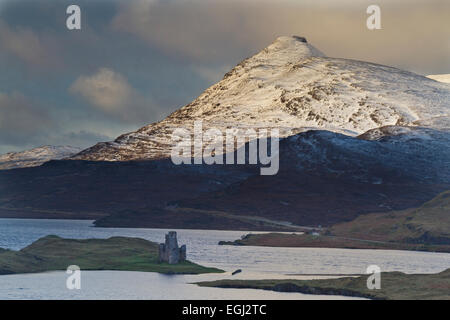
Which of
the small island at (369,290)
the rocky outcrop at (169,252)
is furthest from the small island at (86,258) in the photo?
the small island at (369,290)

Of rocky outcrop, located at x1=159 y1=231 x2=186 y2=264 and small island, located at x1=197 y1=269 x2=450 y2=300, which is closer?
small island, located at x1=197 y1=269 x2=450 y2=300

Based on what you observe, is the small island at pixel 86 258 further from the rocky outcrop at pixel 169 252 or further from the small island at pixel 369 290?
the small island at pixel 369 290

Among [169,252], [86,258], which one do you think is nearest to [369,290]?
[169,252]

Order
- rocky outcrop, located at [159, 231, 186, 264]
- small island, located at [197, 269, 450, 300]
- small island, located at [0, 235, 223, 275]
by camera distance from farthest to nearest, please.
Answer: rocky outcrop, located at [159, 231, 186, 264] → small island, located at [0, 235, 223, 275] → small island, located at [197, 269, 450, 300]

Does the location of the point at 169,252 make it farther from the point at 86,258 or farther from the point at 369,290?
the point at 369,290

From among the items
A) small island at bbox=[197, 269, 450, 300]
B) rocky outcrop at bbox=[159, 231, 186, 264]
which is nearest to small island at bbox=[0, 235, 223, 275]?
rocky outcrop at bbox=[159, 231, 186, 264]

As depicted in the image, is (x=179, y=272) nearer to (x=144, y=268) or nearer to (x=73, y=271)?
(x=144, y=268)

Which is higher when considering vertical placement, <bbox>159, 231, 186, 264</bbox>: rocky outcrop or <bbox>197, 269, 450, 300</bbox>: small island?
<bbox>159, 231, 186, 264</bbox>: rocky outcrop

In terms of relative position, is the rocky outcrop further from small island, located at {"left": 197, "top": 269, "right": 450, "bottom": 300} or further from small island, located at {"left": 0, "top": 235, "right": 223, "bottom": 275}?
small island, located at {"left": 197, "top": 269, "right": 450, "bottom": 300}
